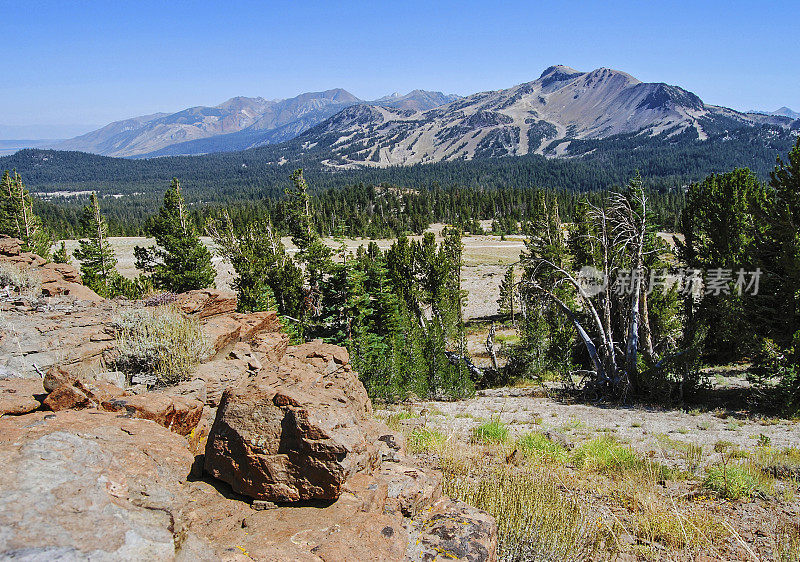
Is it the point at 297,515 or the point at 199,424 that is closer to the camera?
the point at 297,515

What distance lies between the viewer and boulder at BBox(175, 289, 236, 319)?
39.7 ft

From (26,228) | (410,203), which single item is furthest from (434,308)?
(410,203)

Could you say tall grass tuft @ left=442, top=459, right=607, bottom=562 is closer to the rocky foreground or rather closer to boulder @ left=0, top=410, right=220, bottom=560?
the rocky foreground

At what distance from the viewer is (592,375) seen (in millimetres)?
18531

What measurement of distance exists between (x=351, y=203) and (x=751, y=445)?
14242 centimetres

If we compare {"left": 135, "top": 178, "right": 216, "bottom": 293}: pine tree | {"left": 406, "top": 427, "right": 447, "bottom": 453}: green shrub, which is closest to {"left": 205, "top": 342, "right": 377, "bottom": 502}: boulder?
{"left": 406, "top": 427, "right": 447, "bottom": 453}: green shrub

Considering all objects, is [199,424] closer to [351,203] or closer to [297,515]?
[297,515]

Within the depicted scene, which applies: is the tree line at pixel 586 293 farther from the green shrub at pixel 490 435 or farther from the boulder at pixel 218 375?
the boulder at pixel 218 375

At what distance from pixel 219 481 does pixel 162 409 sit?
60.0 inches

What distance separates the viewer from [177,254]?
30.4 metres

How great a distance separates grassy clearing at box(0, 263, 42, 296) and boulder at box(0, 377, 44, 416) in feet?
28.9

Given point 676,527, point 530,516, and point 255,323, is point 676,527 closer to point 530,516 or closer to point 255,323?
point 530,516

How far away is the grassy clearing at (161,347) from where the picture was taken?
8.16 m

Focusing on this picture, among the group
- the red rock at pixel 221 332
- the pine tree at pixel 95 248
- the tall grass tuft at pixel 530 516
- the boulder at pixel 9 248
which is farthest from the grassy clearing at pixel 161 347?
the pine tree at pixel 95 248
